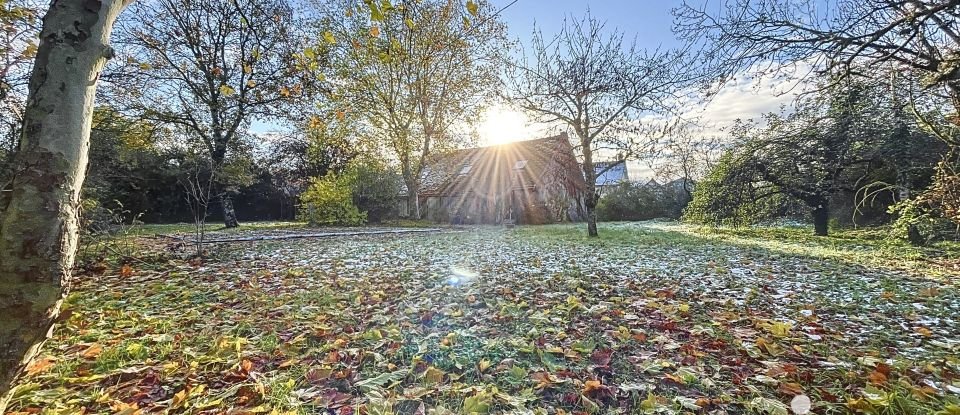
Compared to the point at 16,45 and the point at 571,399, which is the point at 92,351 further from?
the point at 16,45

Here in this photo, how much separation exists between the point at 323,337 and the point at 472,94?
13.9 m

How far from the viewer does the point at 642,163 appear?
9.40 metres

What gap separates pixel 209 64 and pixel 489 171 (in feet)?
39.1

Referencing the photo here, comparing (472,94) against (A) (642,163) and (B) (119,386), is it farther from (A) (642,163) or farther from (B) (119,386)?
(B) (119,386)

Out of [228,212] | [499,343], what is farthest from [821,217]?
[228,212]

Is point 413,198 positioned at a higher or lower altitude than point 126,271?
higher

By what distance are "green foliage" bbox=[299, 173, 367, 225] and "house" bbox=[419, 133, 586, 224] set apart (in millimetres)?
4293

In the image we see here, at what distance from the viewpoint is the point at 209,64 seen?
11.3 m

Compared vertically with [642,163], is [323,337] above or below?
below

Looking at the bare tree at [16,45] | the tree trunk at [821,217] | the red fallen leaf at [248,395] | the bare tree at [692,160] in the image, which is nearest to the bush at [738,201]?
the tree trunk at [821,217]

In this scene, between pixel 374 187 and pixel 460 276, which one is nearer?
pixel 460 276

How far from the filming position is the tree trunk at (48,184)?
1.05 metres

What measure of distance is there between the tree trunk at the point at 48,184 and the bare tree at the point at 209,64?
10085mm

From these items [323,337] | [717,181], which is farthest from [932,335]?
[717,181]
